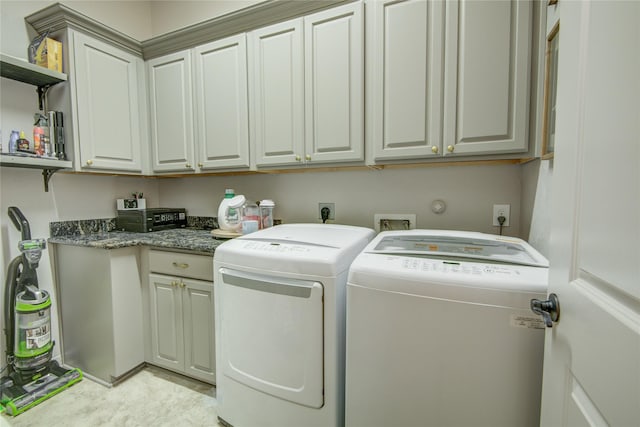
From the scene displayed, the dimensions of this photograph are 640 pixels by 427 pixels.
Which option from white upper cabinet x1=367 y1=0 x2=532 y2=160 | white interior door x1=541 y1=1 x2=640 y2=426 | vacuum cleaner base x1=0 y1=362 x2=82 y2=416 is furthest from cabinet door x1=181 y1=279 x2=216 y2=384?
white interior door x1=541 y1=1 x2=640 y2=426

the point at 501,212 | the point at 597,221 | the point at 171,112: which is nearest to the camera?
the point at 597,221

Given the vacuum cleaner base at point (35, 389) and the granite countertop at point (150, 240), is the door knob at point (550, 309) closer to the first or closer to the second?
the granite countertop at point (150, 240)

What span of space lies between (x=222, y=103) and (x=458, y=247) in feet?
5.46

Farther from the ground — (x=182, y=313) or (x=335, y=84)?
(x=335, y=84)

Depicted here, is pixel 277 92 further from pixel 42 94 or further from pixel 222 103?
pixel 42 94

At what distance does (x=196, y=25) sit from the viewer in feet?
6.19

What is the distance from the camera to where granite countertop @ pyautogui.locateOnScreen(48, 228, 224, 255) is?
1.67 m

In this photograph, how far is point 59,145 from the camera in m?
1.80

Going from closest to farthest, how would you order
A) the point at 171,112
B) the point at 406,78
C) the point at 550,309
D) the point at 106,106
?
the point at 550,309 < the point at 406,78 < the point at 106,106 < the point at 171,112

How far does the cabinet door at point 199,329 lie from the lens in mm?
1668

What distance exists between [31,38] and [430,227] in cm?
281

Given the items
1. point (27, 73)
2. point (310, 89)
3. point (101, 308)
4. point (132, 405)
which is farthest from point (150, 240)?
point (310, 89)

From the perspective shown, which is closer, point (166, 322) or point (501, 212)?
point (501, 212)

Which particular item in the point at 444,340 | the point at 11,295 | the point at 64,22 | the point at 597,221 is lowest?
the point at 11,295
